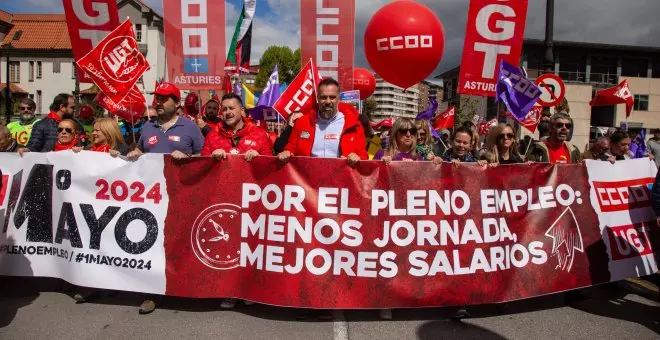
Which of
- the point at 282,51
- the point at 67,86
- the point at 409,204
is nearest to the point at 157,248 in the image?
the point at 409,204

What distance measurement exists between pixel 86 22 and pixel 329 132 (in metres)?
4.62

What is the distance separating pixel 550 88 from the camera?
8.41m

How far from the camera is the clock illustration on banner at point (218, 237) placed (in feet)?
13.2

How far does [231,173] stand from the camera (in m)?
4.09

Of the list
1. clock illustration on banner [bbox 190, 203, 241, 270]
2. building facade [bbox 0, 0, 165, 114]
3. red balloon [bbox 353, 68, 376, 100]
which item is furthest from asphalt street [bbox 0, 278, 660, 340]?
building facade [bbox 0, 0, 165, 114]

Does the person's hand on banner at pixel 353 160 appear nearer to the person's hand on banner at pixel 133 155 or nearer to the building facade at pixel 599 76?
the person's hand on banner at pixel 133 155

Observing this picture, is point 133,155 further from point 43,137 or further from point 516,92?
point 516,92

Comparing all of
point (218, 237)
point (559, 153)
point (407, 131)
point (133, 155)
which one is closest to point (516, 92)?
point (559, 153)

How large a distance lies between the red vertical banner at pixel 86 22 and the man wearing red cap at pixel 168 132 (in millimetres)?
2612

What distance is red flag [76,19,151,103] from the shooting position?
17.9 feet

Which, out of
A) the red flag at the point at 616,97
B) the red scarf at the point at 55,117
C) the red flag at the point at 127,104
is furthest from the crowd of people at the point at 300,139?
the red flag at the point at 616,97

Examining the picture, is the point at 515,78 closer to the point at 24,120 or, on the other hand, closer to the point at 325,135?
the point at 325,135

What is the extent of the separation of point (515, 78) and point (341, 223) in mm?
Answer: 3610

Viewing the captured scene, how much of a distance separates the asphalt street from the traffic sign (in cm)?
466
